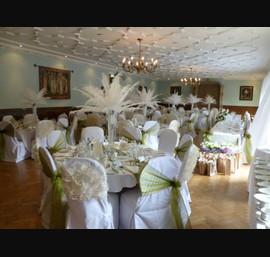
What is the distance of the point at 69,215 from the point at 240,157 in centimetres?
412

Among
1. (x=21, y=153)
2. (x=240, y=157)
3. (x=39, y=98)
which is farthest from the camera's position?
(x=39, y=98)

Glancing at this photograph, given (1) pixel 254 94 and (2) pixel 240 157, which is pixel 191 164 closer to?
(2) pixel 240 157

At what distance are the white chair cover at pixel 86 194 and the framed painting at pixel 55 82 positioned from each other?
669 cm

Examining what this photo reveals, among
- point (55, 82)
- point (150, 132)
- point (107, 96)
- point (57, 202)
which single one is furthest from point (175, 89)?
point (57, 202)

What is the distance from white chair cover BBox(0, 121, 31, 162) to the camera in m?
5.51

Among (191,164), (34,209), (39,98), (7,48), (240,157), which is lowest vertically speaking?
(34,209)

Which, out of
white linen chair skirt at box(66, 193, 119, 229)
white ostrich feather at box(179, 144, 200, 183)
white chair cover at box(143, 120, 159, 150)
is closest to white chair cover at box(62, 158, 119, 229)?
white linen chair skirt at box(66, 193, 119, 229)

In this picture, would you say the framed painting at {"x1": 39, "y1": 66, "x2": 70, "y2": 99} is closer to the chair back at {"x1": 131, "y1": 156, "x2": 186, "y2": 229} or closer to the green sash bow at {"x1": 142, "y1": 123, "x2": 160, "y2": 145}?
the green sash bow at {"x1": 142, "y1": 123, "x2": 160, "y2": 145}

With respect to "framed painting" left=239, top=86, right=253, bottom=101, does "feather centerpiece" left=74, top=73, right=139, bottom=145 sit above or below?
below

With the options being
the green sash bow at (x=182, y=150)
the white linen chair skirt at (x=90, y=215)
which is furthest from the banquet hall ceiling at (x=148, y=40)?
the white linen chair skirt at (x=90, y=215)

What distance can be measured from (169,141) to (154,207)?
77.7 inches

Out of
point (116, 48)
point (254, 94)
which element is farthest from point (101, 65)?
point (254, 94)

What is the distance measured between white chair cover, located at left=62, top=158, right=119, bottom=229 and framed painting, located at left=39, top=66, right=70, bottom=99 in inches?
264

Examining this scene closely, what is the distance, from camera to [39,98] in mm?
6543
